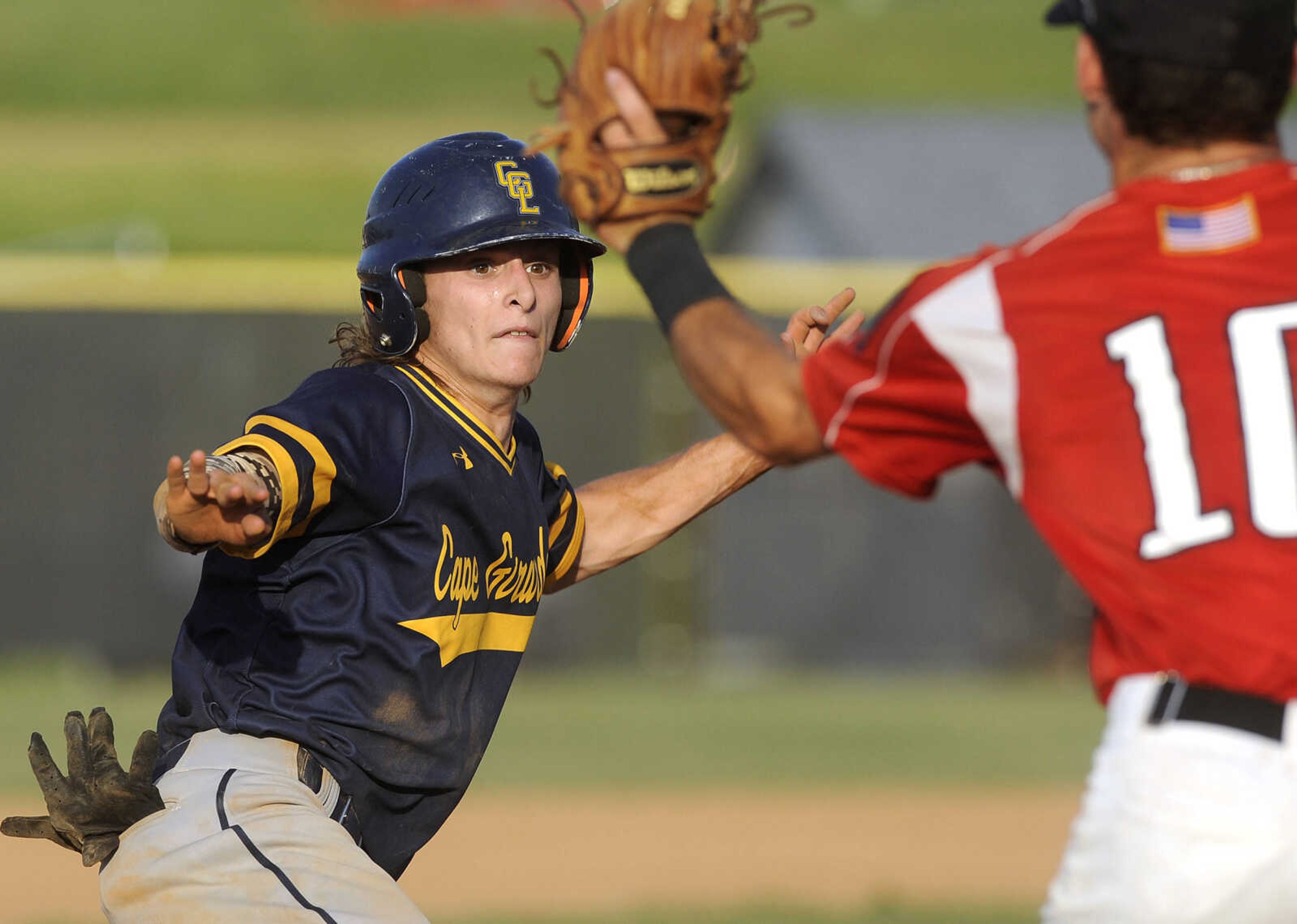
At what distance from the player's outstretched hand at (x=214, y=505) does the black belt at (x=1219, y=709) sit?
1403mm

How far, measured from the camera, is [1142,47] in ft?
8.55

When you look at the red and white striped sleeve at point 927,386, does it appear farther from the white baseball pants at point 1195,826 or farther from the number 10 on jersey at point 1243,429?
the white baseball pants at point 1195,826

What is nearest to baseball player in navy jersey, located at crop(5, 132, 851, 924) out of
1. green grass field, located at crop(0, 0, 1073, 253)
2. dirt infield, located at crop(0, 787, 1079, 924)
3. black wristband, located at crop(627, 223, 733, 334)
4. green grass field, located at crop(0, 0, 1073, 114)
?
black wristband, located at crop(627, 223, 733, 334)

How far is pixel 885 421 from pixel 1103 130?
523 mm

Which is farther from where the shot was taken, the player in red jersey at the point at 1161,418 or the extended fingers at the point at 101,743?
the extended fingers at the point at 101,743

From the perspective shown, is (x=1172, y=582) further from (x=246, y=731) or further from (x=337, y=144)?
(x=337, y=144)

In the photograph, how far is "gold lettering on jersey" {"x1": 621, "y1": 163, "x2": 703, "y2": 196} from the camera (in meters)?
3.00

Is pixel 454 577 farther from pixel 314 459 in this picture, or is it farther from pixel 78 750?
pixel 78 750

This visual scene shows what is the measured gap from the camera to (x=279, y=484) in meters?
3.11

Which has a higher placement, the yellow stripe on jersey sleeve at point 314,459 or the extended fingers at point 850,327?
the yellow stripe on jersey sleeve at point 314,459

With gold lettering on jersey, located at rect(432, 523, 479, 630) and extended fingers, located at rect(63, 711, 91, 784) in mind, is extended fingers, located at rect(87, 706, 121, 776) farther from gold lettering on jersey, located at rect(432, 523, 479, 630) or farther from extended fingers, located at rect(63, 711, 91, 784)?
gold lettering on jersey, located at rect(432, 523, 479, 630)

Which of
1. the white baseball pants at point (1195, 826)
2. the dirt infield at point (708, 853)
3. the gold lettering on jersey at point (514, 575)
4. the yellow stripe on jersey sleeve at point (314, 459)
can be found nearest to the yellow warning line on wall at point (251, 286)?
the dirt infield at point (708, 853)

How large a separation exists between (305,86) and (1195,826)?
113 ft

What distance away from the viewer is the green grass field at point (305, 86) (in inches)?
1118
